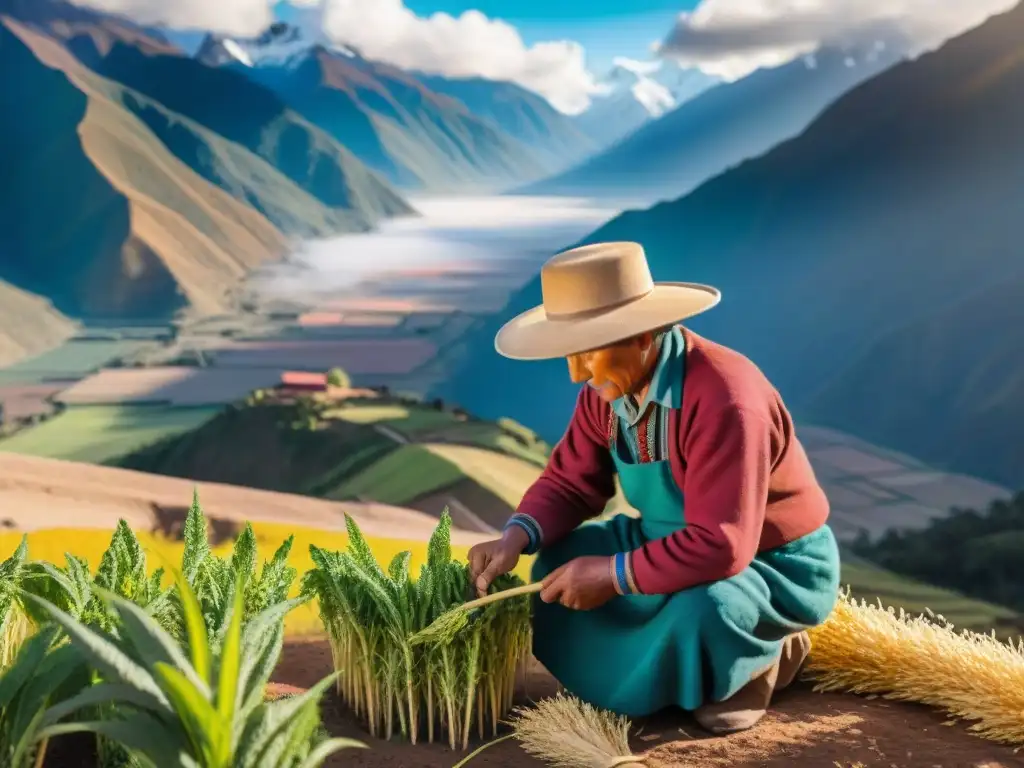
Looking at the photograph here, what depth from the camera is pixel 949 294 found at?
558 cm

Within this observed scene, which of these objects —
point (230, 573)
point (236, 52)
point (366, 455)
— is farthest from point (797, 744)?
point (236, 52)

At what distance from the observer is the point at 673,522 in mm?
2082

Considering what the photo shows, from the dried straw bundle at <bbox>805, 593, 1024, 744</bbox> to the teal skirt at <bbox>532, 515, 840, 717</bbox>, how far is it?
9.4 inches

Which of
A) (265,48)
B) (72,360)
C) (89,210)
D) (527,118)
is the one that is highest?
(265,48)

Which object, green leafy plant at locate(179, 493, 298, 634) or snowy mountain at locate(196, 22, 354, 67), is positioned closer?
green leafy plant at locate(179, 493, 298, 634)

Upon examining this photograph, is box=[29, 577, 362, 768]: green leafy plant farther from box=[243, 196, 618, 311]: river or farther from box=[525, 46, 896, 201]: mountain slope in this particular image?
box=[525, 46, 896, 201]: mountain slope

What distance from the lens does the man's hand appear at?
196cm

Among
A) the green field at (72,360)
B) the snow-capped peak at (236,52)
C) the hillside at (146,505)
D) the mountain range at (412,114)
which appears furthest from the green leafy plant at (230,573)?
the snow-capped peak at (236,52)

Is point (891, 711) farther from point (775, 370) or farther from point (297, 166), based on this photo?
point (297, 166)

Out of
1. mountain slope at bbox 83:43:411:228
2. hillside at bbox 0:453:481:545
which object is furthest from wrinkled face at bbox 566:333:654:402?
mountain slope at bbox 83:43:411:228

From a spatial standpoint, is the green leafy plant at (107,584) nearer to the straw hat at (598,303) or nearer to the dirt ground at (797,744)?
the dirt ground at (797,744)

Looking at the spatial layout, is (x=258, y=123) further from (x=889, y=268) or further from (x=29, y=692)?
(x=29, y=692)

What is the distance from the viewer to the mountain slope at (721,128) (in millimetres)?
5953

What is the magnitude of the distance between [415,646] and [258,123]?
5133 mm
